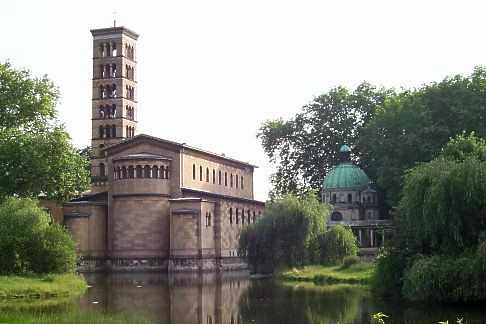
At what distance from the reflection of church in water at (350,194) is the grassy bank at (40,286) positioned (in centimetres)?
4156

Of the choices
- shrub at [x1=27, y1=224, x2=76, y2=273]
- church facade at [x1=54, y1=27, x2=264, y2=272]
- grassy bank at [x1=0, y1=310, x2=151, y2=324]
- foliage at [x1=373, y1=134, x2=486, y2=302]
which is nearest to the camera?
grassy bank at [x1=0, y1=310, x2=151, y2=324]

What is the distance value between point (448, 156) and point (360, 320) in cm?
1252

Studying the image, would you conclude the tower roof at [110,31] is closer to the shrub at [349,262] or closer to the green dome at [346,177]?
the green dome at [346,177]

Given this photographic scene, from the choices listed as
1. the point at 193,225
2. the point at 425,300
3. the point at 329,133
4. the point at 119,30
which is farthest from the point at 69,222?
the point at 425,300

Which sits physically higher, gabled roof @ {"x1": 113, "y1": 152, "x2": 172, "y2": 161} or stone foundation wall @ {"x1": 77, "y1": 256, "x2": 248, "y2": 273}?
gabled roof @ {"x1": 113, "y1": 152, "x2": 172, "y2": 161}

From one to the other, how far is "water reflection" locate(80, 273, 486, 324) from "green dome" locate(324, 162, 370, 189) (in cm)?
3355

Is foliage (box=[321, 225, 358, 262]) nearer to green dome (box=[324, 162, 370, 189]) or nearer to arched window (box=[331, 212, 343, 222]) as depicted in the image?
green dome (box=[324, 162, 370, 189])

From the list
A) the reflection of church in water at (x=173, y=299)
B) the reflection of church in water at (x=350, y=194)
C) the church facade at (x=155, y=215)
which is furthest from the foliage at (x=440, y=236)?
the reflection of church in water at (x=350, y=194)

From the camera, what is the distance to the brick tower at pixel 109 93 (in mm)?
81875

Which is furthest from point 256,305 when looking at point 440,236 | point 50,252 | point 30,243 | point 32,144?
point 32,144

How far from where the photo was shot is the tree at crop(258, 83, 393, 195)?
8419cm

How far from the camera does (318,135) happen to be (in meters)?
85.5

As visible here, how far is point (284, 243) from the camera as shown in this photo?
52.4 m

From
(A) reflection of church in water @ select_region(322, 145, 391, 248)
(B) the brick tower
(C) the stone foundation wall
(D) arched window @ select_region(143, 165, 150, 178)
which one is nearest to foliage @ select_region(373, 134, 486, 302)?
(C) the stone foundation wall
